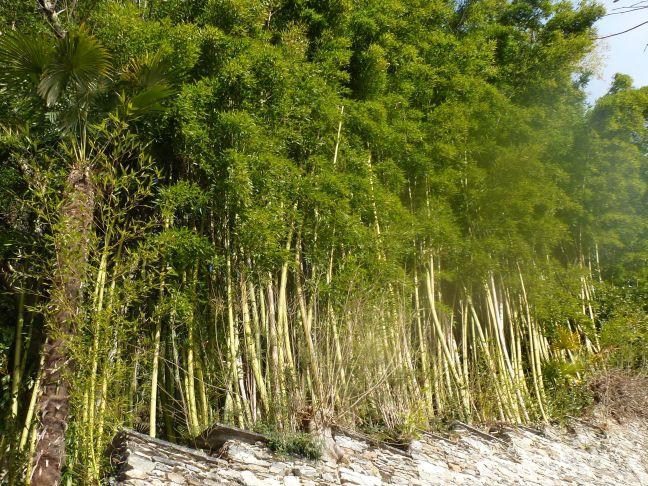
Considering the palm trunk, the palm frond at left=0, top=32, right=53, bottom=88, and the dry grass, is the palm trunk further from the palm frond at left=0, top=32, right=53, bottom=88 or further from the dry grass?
the dry grass

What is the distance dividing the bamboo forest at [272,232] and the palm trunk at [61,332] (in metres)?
0.01

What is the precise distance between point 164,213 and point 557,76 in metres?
6.12

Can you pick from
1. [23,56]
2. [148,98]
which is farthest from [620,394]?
[23,56]

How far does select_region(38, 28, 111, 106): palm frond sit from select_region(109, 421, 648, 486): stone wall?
1996 millimetres

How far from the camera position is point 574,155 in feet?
25.4

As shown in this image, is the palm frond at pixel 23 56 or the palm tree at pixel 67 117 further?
the palm frond at pixel 23 56

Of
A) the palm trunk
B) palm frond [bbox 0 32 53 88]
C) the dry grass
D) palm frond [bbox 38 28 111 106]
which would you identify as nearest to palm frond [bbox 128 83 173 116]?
palm frond [bbox 38 28 111 106]

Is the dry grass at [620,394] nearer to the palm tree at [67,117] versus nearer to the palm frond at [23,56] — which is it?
the palm tree at [67,117]

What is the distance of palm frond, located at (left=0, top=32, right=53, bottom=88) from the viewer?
3.41 metres

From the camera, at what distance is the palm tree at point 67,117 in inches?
120

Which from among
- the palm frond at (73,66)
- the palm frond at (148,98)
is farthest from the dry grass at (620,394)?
the palm frond at (73,66)

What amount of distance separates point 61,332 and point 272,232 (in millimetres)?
1567

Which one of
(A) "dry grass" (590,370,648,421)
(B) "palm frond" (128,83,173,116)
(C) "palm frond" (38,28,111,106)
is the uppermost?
(C) "palm frond" (38,28,111,106)

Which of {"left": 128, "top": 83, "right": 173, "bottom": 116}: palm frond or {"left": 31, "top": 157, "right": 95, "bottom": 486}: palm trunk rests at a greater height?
{"left": 128, "top": 83, "right": 173, "bottom": 116}: palm frond
